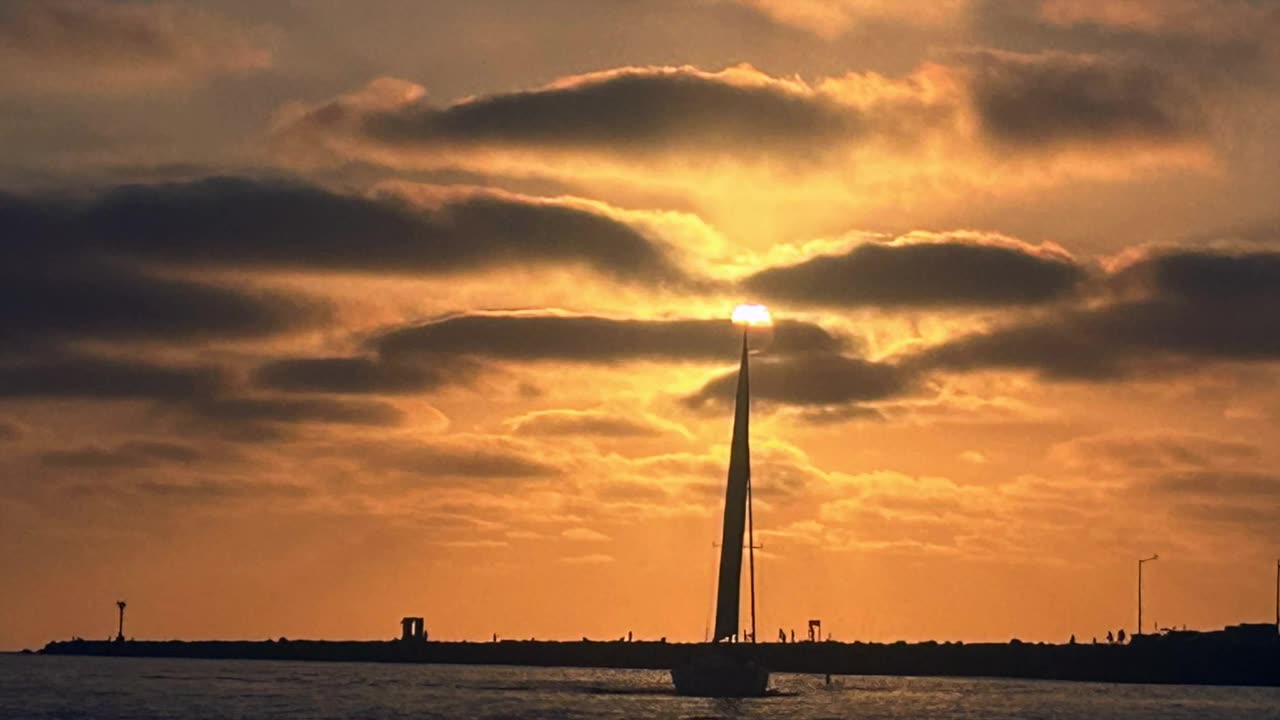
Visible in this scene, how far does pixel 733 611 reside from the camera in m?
174

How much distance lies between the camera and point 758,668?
544ft

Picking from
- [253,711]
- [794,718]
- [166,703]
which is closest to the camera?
[794,718]

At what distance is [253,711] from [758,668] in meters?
38.3

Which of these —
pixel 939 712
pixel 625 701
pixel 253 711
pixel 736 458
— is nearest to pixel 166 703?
pixel 253 711

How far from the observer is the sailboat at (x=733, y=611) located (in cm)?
16312

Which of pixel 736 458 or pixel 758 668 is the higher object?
pixel 736 458

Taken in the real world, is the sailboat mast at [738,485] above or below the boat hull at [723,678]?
above

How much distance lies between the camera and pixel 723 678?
163125 mm

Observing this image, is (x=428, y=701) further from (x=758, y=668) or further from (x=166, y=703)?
(x=758, y=668)

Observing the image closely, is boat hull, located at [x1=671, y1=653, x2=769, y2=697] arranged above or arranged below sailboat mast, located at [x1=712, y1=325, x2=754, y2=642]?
below

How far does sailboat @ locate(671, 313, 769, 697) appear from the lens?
163 m

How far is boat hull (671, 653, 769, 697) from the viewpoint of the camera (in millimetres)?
162500

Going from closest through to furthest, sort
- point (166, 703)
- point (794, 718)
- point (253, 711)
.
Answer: point (794, 718)
point (253, 711)
point (166, 703)

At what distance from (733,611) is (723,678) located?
1182 centimetres
